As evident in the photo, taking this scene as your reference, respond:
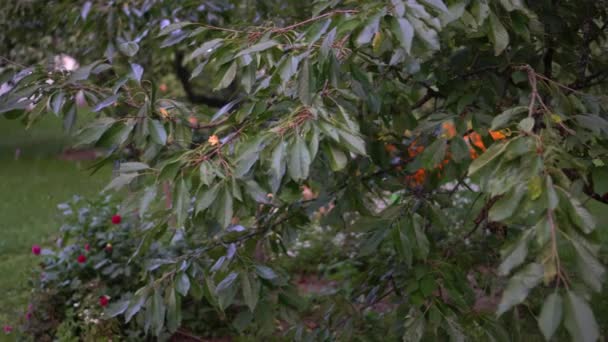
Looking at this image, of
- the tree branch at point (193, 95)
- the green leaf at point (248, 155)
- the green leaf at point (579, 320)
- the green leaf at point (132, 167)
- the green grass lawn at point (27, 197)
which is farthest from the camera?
the tree branch at point (193, 95)

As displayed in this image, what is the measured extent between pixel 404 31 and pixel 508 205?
1.43ft

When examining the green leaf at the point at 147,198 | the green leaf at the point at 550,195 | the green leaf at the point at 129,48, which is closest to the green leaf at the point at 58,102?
the green leaf at the point at 129,48

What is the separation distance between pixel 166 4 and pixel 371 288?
194cm

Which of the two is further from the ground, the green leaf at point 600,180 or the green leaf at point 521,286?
the green leaf at point 521,286

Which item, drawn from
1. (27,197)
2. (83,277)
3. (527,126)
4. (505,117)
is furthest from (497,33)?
(27,197)

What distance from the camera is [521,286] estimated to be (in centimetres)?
132

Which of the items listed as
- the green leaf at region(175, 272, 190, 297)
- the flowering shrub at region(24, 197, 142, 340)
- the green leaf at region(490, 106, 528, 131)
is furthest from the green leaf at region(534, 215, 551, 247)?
the flowering shrub at region(24, 197, 142, 340)

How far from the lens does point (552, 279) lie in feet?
4.30

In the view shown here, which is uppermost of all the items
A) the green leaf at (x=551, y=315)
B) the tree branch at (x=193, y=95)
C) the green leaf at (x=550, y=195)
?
the green leaf at (x=550, y=195)

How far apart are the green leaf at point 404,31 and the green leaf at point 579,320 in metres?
0.61

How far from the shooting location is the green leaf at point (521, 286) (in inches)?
51.6

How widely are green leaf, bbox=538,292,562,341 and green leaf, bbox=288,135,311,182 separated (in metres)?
0.56

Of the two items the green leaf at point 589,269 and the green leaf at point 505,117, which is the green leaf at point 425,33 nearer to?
the green leaf at point 505,117

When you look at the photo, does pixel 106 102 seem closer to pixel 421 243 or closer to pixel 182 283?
pixel 182 283
